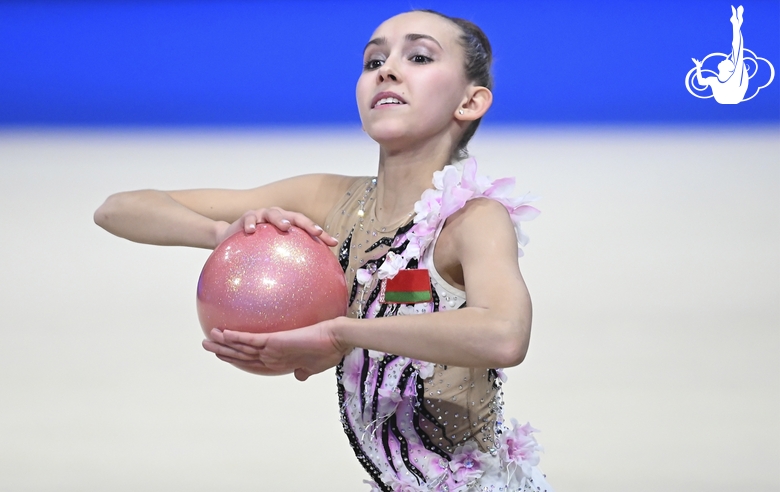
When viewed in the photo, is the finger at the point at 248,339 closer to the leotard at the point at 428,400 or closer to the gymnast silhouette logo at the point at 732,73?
the leotard at the point at 428,400

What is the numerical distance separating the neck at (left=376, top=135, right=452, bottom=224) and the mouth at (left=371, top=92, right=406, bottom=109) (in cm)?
11

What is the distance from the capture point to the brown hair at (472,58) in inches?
89.4

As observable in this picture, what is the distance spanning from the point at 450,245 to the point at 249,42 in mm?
6705

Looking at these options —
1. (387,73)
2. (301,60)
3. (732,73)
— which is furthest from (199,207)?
(301,60)

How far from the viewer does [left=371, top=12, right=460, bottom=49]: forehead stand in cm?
221

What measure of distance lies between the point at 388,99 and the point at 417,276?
39 cm

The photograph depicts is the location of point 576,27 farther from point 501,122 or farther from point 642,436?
point 642,436

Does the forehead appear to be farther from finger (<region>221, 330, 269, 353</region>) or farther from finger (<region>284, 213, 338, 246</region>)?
finger (<region>221, 330, 269, 353</region>)

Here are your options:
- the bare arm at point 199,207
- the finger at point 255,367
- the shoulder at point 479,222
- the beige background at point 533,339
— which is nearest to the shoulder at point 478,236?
the shoulder at point 479,222

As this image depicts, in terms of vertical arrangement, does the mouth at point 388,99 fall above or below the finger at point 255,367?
above

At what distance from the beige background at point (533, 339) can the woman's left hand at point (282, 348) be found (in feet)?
4.37

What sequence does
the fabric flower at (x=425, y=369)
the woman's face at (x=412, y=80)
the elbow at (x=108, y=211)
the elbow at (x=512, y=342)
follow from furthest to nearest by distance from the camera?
the elbow at (x=108, y=211)
the woman's face at (x=412, y=80)
the fabric flower at (x=425, y=369)
the elbow at (x=512, y=342)

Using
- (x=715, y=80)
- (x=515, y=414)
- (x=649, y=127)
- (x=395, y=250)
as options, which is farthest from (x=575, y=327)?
(x=715, y=80)

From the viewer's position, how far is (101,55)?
8.50m
